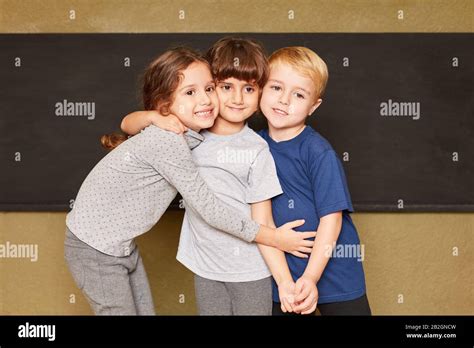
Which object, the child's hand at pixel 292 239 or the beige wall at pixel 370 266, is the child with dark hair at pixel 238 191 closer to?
the child's hand at pixel 292 239

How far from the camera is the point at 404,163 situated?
236cm

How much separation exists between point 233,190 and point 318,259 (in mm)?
328

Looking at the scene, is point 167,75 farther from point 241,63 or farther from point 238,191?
point 238,191

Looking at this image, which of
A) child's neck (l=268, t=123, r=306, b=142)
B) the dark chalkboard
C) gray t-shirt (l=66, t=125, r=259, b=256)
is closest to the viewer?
gray t-shirt (l=66, t=125, r=259, b=256)

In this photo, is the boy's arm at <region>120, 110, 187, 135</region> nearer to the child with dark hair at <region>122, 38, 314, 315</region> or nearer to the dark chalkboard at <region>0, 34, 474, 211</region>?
the child with dark hair at <region>122, 38, 314, 315</region>

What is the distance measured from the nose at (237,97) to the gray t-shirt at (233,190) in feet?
0.38

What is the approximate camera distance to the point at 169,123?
1.81 m

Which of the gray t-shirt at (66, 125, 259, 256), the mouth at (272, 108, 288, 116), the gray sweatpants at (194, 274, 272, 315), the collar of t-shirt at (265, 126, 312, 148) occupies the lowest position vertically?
the gray sweatpants at (194, 274, 272, 315)

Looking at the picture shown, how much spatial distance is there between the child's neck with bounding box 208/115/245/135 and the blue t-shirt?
15 cm

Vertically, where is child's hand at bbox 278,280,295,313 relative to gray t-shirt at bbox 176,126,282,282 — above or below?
below

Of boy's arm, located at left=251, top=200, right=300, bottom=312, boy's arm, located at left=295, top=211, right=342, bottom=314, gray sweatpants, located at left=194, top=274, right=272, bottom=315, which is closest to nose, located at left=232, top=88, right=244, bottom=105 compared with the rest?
boy's arm, located at left=251, top=200, right=300, bottom=312

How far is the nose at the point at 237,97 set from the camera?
1.82 meters

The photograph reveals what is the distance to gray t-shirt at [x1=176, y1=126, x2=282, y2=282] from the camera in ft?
5.98

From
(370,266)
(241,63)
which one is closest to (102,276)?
(241,63)
